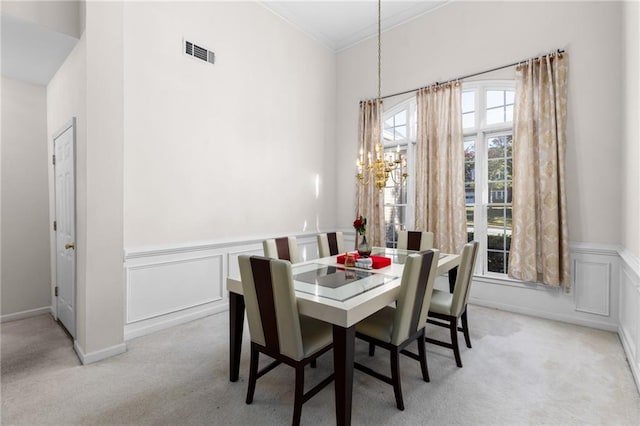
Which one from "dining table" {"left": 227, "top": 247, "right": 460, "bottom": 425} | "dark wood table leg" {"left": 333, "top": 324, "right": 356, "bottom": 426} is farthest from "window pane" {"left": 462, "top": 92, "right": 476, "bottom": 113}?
"dark wood table leg" {"left": 333, "top": 324, "right": 356, "bottom": 426}

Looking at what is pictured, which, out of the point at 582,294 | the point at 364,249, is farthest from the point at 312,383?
the point at 582,294

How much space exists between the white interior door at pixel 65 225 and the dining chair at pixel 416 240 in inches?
133

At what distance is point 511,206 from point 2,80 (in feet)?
20.1

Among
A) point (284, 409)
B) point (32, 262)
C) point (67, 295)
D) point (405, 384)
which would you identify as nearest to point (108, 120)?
point (67, 295)

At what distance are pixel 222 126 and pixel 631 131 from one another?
4157 mm

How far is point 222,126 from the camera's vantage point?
12.6ft

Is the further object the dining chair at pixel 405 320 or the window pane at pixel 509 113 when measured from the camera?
the window pane at pixel 509 113

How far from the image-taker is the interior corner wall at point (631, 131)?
2.51 meters

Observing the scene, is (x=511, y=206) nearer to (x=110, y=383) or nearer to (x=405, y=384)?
(x=405, y=384)

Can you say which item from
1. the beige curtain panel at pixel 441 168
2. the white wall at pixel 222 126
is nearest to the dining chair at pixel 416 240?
the beige curtain panel at pixel 441 168

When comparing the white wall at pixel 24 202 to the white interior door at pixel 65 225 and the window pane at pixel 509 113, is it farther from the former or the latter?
the window pane at pixel 509 113

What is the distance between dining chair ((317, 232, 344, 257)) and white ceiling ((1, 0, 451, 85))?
2.96 m

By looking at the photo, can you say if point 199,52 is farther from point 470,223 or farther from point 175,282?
point 470,223

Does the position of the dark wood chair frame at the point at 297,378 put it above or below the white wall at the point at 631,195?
below
